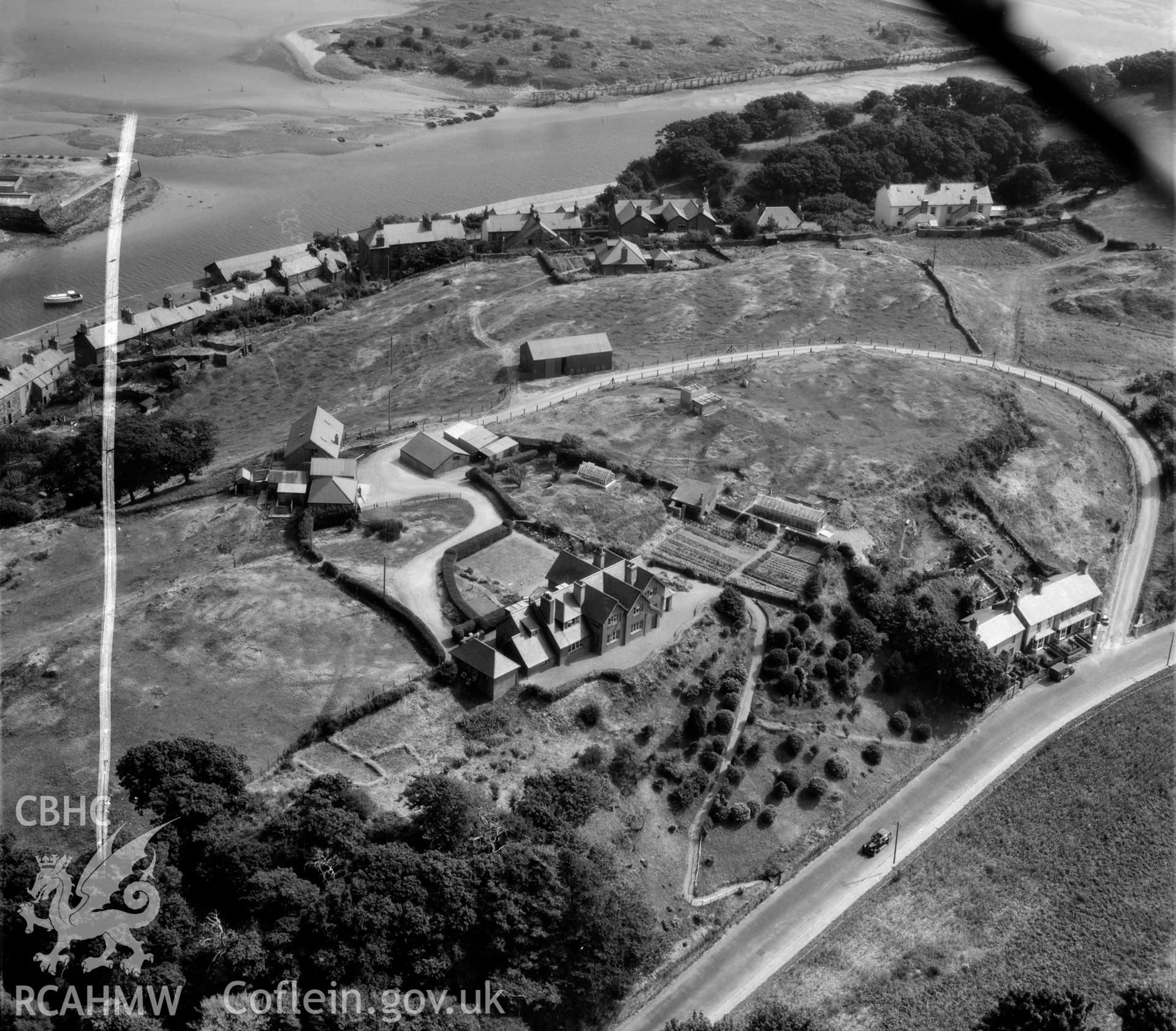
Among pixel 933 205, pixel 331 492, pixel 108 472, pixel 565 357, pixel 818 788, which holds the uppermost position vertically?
pixel 933 205

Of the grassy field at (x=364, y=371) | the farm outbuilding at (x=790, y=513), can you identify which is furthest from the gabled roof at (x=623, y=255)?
the farm outbuilding at (x=790, y=513)

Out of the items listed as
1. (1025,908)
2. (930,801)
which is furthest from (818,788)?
(1025,908)

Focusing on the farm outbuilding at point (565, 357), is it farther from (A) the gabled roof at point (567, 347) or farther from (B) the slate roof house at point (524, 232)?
(B) the slate roof house at point (524, 232)

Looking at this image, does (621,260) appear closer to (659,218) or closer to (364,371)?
(659,218)

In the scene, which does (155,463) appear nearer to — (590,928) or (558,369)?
(558,369)

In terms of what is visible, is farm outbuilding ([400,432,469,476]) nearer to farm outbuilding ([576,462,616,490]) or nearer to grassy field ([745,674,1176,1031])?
farm outbuilding ([576,462,616,490])

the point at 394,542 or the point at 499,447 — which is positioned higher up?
the point at 499,447

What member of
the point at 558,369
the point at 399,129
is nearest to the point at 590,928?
the point at 558,369
